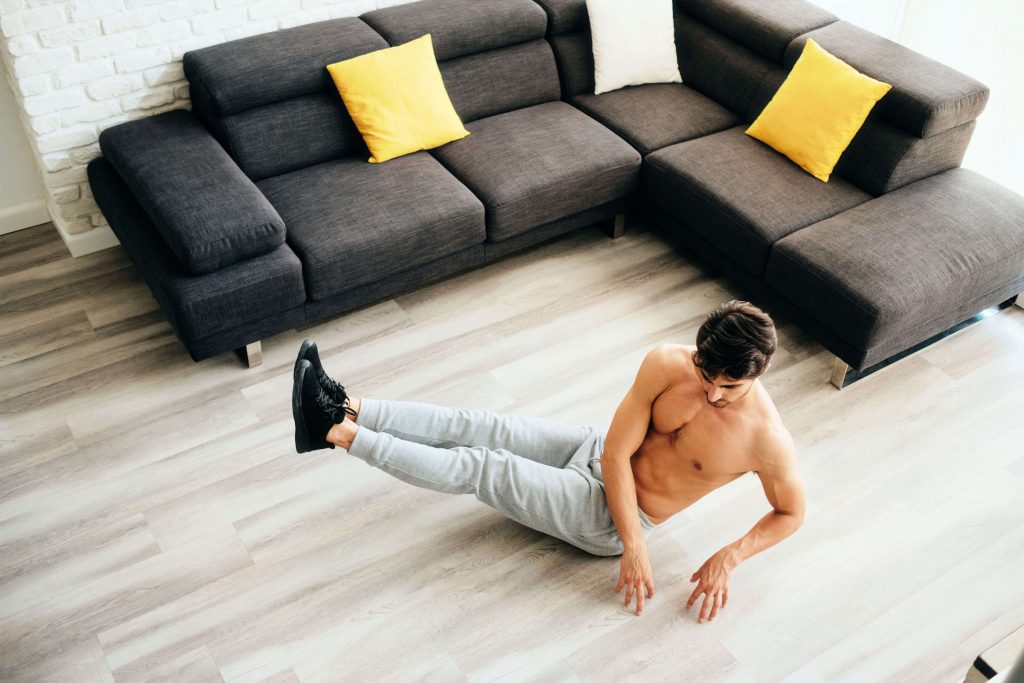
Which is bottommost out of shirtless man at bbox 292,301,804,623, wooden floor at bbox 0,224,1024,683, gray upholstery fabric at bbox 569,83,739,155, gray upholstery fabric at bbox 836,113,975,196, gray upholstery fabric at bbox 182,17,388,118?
wooden floor at bbox 0,224,1024,683

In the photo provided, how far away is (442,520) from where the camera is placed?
8.57 feet

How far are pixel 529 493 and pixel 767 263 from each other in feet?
4.41

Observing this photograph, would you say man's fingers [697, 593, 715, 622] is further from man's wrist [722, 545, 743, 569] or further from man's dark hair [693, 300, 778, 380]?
man's dark hair [693, 300, 778, 380]

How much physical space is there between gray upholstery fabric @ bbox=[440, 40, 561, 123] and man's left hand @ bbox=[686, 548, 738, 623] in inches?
82.1

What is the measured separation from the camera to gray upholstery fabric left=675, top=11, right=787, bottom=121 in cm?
369

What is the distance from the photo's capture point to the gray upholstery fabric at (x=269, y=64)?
319 centimetres

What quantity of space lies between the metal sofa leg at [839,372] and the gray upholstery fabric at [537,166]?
3.46 ft

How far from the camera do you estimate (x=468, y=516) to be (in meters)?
2.63

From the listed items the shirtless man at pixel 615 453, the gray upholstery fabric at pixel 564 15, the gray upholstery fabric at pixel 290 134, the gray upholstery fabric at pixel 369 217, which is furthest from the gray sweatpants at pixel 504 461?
the gray upholstery fabric at pixel 564 15

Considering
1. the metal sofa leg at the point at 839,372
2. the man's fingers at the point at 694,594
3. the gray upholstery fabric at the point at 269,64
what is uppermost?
the gray upholstery fabric at the point at 269,64

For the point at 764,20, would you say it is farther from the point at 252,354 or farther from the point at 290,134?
the point at 252,354

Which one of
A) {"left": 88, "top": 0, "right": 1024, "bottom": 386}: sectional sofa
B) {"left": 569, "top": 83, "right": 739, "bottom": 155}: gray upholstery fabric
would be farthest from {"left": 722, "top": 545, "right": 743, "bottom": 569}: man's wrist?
{"left": 569, "top": 83, "right": 739, "bottom": 155}: gray upholstery fabric

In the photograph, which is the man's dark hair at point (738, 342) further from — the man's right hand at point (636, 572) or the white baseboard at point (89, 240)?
the white baseboard at point (89, 240)

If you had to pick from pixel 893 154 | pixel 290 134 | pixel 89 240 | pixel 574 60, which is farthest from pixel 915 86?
pixel 89 240
